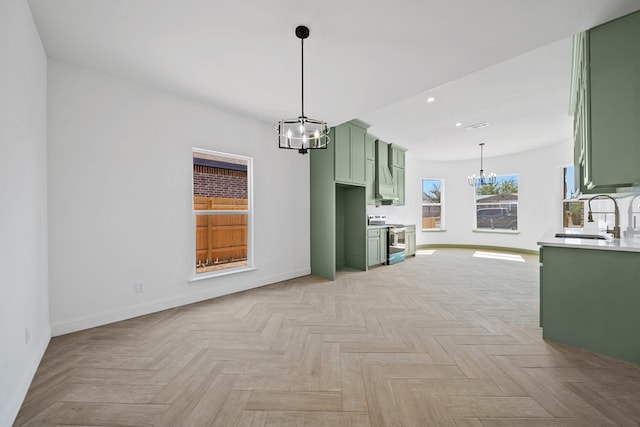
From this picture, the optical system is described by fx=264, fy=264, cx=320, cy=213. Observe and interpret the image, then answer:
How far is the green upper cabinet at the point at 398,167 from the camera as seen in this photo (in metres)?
6.66

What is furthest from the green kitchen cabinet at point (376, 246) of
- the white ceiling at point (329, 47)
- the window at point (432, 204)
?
the window at point (432, 204)

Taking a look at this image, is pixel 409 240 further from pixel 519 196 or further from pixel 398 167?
pixel 519 196

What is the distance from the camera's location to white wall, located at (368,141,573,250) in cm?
704

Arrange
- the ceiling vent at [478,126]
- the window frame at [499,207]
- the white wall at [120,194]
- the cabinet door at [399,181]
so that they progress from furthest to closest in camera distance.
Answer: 1. the window frame at [499,207]
2. the cabinet door at [399,181]
3. the ceiling vent at [478,126]
4. the white wall at [120,194]

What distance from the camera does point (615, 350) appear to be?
214 centimetres

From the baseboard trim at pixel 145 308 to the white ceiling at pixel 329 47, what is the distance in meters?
2.64

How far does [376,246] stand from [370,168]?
1.73m

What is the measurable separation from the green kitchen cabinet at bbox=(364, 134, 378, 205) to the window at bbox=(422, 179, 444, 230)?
3265 millimetres

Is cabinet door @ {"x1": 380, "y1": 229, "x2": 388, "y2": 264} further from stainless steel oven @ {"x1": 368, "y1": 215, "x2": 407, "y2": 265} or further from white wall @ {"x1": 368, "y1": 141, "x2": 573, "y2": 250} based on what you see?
white wall @ {"x1": 368, "y1": 141, "x2": 573, "y2": 250}

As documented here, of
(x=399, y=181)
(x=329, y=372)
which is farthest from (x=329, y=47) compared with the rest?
(x=399, y=181)

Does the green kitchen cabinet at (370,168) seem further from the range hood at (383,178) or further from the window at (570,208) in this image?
the window at (570,208)

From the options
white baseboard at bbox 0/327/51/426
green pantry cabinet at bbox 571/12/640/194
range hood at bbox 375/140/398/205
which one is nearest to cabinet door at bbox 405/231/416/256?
range hood at bbox 375/140/398/205

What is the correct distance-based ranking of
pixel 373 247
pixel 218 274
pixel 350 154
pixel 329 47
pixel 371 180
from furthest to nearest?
pixel 371 180 < pixel 373 247 < pixel 350 154 < pixel 218 274 < pixel 329 47

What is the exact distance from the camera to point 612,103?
7.09 ft
